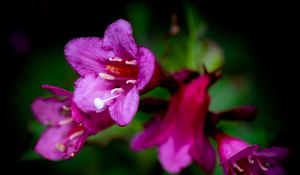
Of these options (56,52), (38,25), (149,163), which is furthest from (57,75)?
(149,163)

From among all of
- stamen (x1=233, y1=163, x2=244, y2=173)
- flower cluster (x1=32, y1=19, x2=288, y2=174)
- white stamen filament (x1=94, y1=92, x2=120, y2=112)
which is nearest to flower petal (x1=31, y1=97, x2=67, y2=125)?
flower cluster (x1=32, y1=19, x2=288, y2=174)

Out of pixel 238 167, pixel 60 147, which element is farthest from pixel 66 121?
pixel 238 167

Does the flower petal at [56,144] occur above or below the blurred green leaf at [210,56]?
below

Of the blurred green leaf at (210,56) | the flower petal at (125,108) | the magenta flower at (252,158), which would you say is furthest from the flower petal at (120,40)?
the blurred green leaf at (210,56)

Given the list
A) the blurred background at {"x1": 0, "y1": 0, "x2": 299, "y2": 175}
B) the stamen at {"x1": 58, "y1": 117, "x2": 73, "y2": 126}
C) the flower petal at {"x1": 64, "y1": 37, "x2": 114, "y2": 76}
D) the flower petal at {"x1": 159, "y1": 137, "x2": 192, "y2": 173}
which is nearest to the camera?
the flower petal at {"x1": 64, "y1": 37, "x2": 114, "y2": 76}

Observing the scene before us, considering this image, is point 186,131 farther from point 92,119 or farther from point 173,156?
point 92,119

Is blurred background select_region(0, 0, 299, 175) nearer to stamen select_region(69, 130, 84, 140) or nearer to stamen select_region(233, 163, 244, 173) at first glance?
stamen select_region(69, 130, 84, 140)

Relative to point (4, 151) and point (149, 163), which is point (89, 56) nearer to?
point (149, 163)

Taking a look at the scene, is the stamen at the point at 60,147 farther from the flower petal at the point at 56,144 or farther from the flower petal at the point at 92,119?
the flower petal at the point at 92,119
